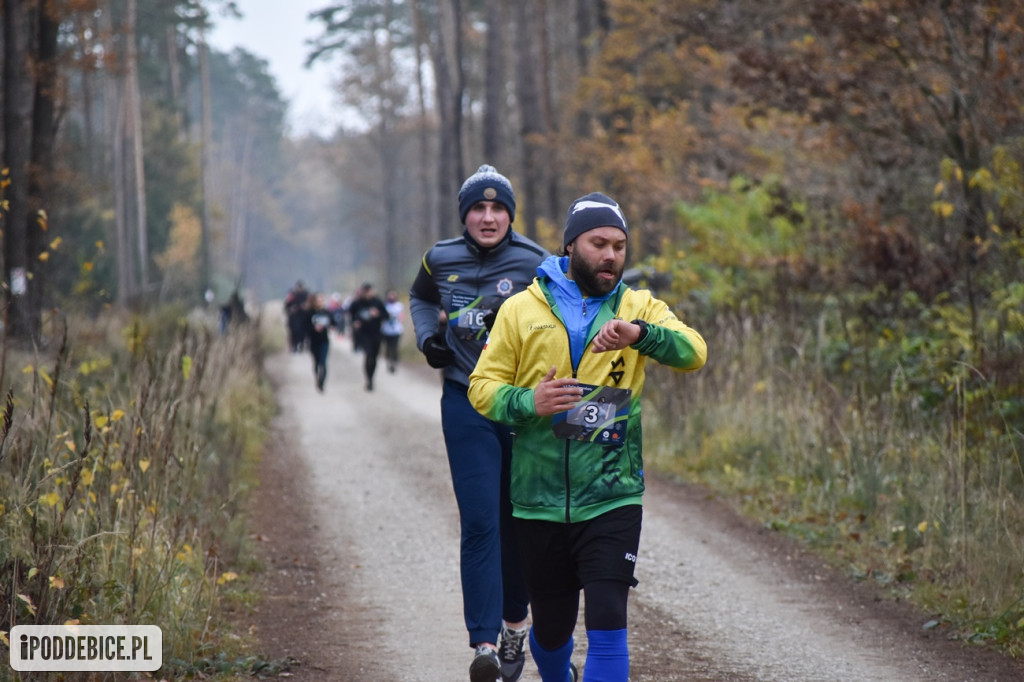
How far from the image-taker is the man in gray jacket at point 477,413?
5.16 m

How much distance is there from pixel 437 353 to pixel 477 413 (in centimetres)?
33

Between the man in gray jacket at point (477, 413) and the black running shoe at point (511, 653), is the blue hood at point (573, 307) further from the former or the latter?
the black running shoe at point (511, 653)

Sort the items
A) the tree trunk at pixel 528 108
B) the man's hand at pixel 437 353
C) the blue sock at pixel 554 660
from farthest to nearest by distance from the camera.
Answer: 1. the tree trunk at pixel 528 108
2. the man's hand at pixel 437 353
3. the blue sock at pixel 554 660

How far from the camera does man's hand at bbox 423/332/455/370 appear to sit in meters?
5.39

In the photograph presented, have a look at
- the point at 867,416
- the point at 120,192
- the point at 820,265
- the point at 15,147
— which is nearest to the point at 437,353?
the point at 867,416

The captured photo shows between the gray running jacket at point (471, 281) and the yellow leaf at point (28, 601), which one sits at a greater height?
the gray running jacket at point (471, 281)

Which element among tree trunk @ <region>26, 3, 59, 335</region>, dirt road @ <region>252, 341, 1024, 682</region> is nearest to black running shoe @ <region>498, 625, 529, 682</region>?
dirt road @ <region>252, 341, 1024, 682</region>

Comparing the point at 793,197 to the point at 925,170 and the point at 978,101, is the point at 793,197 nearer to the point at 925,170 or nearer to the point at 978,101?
the point at 925,170

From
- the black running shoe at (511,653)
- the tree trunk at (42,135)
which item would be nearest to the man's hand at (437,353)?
the black running shoe at (511,653)

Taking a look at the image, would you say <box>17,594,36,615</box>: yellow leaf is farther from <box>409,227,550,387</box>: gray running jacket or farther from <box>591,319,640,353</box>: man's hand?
<box>591,319,640,353</box>: man's hand

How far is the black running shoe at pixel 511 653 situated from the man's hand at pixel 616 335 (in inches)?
72.9

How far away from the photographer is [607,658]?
3.97m

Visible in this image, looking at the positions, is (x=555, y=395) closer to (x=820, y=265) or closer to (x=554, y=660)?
(x=554, y=660)

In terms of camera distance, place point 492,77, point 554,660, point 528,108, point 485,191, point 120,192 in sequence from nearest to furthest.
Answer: point 554,660 < point 485,191 < point 528,108 < point 492,77 < point 120,192
